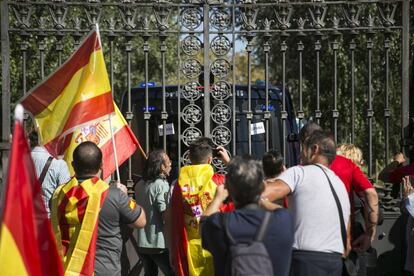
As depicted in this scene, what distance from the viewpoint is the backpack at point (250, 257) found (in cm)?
515

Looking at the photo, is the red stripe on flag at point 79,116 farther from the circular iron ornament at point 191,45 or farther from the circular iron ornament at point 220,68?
the circular iron ornament at point 220,68

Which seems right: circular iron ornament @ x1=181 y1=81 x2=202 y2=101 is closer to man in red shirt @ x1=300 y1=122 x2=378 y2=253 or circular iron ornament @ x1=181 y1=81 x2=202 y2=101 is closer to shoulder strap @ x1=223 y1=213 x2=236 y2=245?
man in red shirt @ x1=300 y1=122 x2=378 y2=253

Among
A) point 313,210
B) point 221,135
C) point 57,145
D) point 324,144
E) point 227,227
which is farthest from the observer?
point 221,135

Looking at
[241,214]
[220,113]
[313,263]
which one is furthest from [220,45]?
[241,214]

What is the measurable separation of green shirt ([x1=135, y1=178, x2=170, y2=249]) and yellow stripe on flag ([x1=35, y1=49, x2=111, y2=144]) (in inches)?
65.8

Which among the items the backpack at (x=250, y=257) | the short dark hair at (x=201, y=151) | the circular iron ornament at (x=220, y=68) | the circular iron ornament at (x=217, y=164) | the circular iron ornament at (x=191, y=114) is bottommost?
the backpack at (x=250, y=257)

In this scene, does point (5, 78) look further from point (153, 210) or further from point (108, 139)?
point (153, 210)

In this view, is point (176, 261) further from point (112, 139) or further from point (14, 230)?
point (14, 230)

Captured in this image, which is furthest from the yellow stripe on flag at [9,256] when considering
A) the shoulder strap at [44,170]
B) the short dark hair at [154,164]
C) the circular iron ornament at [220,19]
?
the circular iron ornament at [220,19]

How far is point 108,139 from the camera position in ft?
26.8

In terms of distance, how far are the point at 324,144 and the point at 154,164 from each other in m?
2.97

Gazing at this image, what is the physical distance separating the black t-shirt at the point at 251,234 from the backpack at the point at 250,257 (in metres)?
0.03

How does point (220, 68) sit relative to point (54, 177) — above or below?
above

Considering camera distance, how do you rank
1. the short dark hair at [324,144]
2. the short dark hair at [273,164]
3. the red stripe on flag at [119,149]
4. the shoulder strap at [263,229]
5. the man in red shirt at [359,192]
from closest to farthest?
the shoulder strap at [263,229] < the short dark hair at [324,144] < the man in red shirt at [359,192] < the short dark hair at [273,164] < the red stripe on flag at [119,149]
